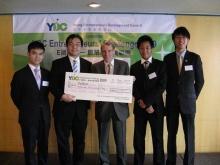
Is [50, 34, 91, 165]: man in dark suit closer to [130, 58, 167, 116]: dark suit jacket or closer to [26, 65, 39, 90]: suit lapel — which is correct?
[26, 65, 39, 90]: suit lapel

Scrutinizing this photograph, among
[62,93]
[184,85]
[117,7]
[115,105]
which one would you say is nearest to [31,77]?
[62,93]

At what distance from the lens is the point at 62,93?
8.61 ft

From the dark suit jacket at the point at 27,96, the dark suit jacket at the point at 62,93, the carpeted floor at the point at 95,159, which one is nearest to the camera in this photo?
the dark suit jacket at the point at 27,96

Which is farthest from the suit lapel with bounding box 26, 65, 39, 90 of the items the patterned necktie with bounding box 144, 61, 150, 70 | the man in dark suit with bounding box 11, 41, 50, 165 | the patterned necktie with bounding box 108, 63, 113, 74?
the patterned necktie with bounding box 144, 61, 150, 70

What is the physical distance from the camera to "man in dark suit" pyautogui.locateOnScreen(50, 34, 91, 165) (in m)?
2.67

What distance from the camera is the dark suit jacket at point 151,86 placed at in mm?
2582

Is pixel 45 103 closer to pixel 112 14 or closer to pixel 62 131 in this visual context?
pixel 62 131

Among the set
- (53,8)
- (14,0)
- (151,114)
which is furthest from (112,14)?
(151,114)

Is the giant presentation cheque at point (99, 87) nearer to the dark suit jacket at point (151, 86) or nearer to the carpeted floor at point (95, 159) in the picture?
the dark suit jacket at point (151, 86)

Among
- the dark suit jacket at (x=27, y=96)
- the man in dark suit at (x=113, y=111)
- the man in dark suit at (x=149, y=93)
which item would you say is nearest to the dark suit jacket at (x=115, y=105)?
the man in dark suit at (x=113, y=111)

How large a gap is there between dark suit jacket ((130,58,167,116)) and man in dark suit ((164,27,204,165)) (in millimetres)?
119

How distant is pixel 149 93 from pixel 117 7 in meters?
1.32

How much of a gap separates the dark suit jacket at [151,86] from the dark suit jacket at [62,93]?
0.67 m

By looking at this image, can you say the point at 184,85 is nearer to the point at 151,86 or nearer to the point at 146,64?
the point at 151,86
